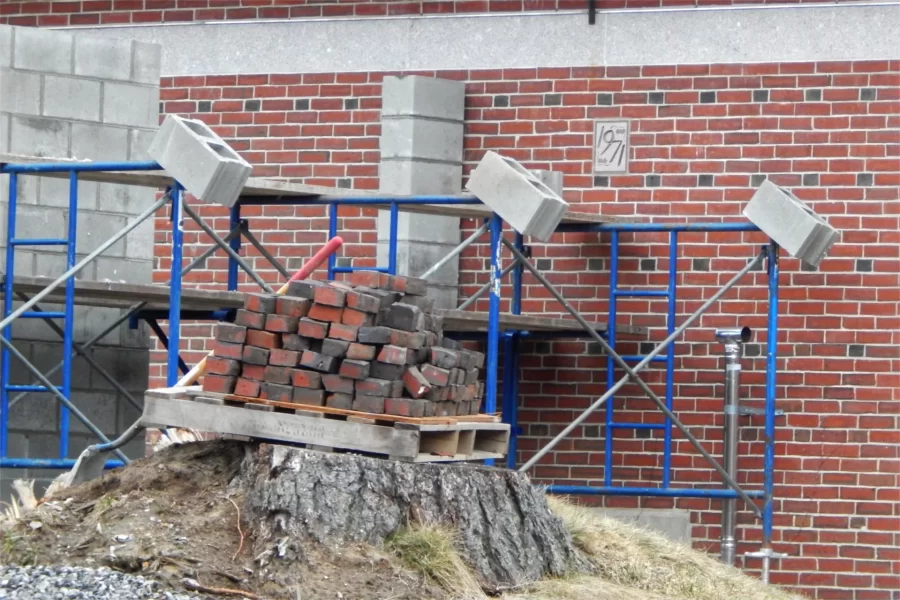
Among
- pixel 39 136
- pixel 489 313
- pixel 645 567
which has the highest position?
pixel 39 136

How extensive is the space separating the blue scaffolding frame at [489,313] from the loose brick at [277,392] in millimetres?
1484

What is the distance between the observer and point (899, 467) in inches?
440

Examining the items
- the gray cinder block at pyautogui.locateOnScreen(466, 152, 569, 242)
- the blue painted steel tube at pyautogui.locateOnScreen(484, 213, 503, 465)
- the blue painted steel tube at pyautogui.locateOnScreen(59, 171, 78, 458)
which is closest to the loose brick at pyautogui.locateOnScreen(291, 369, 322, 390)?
the blue painted steel tube at pyautogui.locateOnScreen(484, 213, 503, 465)

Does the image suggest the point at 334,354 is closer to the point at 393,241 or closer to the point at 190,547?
the point at 190,547

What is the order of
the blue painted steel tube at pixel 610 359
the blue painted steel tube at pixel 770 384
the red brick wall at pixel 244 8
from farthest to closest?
the red brick wall at pixel 244 8 → the blue painted steel tube at pixel 610 359 → the blue painted steel tube at pixel 770 384

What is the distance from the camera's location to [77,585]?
6.76m

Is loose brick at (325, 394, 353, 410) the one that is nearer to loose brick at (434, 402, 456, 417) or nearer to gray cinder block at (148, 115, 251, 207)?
loose brick at (434, 402, 456, 417)

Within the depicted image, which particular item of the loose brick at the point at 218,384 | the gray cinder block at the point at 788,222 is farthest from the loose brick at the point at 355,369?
the gray cinder block at the point at 788,222

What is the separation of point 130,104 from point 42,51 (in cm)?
70

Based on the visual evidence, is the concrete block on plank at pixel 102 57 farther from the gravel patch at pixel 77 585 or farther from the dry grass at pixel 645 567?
the gravel patch at pixel 77 585

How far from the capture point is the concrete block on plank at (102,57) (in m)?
11.2

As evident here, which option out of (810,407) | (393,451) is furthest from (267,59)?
(393,451)

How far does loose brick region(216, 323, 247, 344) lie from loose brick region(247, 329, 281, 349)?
0.09ft

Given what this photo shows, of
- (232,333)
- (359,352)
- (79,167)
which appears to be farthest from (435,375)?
(79,167)
